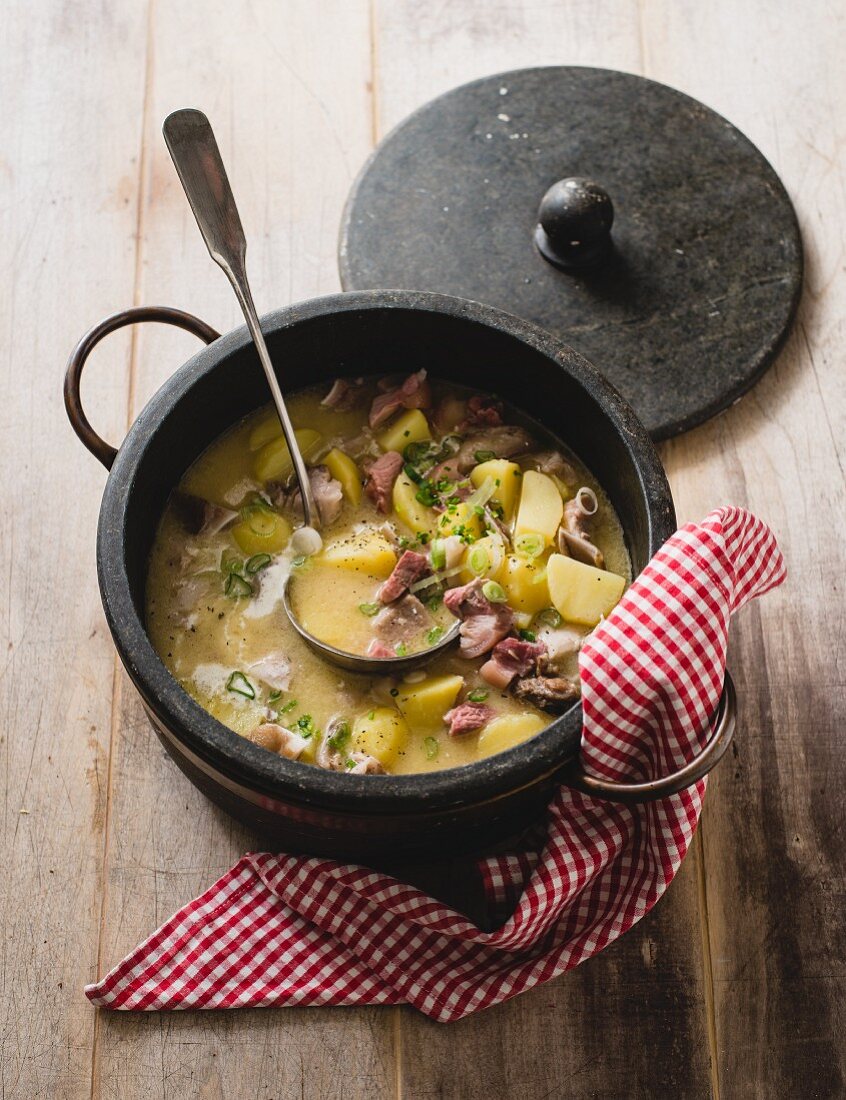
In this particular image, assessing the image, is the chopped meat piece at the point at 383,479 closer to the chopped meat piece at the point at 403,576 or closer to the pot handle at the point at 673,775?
the chopped meat piece at the point at 403,576

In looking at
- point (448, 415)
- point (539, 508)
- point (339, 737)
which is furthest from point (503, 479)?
point (339, 737)

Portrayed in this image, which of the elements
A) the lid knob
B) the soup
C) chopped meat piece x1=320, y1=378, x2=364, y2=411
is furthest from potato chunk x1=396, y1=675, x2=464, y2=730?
the lid knob

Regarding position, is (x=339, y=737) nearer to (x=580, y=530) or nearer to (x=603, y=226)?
(x=580, y=530)

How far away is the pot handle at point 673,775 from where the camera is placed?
164 centimetres

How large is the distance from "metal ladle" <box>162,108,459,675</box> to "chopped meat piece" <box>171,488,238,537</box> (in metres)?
0.19

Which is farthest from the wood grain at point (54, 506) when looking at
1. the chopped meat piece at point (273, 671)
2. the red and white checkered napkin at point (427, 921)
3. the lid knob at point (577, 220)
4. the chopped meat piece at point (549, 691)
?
the lid knob at point (577, 220)

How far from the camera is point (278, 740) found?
185 centimetres

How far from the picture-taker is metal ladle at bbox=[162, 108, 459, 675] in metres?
1.87

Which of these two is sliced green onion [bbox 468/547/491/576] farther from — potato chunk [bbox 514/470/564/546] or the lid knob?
the lid knob

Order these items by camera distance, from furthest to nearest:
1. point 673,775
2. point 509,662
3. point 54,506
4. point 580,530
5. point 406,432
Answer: point 54,506 < point 406,432 < point 580,530 < point 509,662 < point 673,775

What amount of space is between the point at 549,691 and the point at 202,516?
2.15 ft

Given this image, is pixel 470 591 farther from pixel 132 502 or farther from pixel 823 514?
pixel 823 514

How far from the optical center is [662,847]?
1882mm

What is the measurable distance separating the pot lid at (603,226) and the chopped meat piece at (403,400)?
38 centimetres
